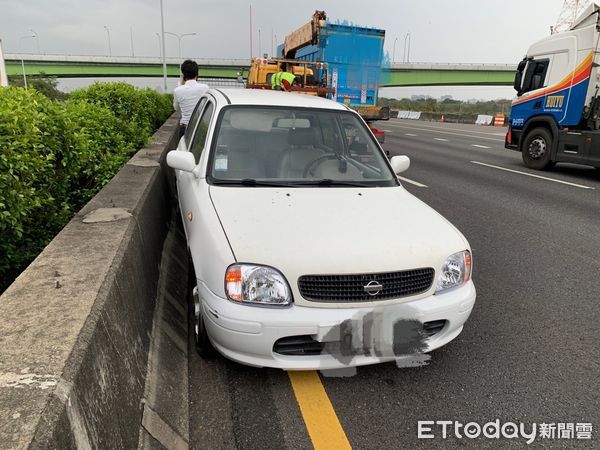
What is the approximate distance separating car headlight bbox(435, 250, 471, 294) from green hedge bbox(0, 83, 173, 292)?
2.46 metres

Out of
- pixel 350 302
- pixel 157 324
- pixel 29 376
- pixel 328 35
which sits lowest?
pixel 157 324

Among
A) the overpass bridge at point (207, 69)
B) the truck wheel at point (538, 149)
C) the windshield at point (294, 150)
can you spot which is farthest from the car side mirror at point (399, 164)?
the overpass bridge at point (207, 69)

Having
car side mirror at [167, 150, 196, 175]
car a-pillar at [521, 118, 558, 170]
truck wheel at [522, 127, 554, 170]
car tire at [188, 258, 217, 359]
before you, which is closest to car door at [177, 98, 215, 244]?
car side mirror at [167, 150, 196, 175]

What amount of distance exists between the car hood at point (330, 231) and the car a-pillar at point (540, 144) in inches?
348

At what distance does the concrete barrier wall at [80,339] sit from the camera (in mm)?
1374

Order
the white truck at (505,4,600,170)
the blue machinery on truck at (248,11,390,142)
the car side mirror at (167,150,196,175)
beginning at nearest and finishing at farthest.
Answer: the car side mirror at (167,150,196,175) → the white truck at (505,4,600,170) → the blue machinery on truck at (248,11,390,142)

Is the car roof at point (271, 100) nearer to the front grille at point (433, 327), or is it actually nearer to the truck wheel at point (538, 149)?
the front grille at point (433, 327)

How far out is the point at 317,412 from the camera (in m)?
2.49

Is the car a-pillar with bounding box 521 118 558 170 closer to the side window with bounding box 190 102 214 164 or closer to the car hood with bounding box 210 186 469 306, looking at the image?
the car hood with bounding box 210 186 469 306

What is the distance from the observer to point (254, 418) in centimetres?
243

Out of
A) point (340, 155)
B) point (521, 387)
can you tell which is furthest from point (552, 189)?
point (521, 387)

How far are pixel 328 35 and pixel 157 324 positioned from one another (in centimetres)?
1145

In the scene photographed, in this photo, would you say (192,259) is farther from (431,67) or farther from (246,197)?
(431,67)

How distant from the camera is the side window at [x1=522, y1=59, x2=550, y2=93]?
10359 millimetres
